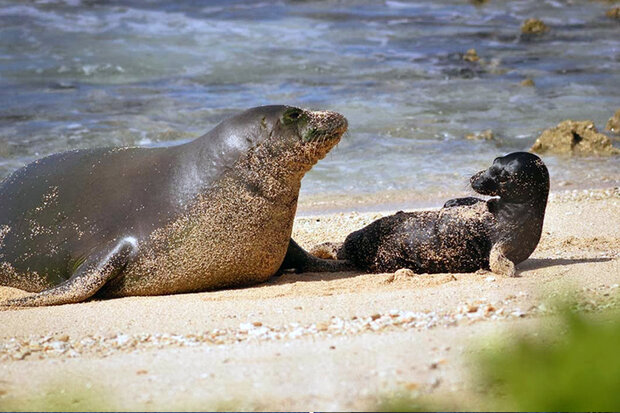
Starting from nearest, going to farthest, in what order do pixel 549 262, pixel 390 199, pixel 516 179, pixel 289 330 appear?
1. pixel 289 330
2. pixel 516 179
3. pixel 549 262
4. pixel 390 199

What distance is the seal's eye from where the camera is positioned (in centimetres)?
616

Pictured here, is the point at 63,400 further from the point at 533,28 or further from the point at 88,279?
the point at 533,28

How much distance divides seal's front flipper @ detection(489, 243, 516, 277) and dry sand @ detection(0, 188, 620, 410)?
0.08 m

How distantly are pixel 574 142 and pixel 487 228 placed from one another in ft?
17.8

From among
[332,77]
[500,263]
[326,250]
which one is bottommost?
[332,77]

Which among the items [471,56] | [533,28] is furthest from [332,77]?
[533,28]

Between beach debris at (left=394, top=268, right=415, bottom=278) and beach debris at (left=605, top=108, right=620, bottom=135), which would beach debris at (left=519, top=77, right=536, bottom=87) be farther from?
beach debris at (left=394, top=268, right=415, bottom=278)

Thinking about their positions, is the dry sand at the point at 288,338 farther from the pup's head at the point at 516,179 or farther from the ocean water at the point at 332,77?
the ocean water at the point at 332,77

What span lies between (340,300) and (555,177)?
557cm

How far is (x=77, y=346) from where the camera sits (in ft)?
15.5

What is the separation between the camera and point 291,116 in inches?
243

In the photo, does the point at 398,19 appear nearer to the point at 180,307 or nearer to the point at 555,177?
the point at 555,177

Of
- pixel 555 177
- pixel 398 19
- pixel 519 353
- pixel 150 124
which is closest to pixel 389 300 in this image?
pixel 519 353

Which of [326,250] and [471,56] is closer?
[326,250]
